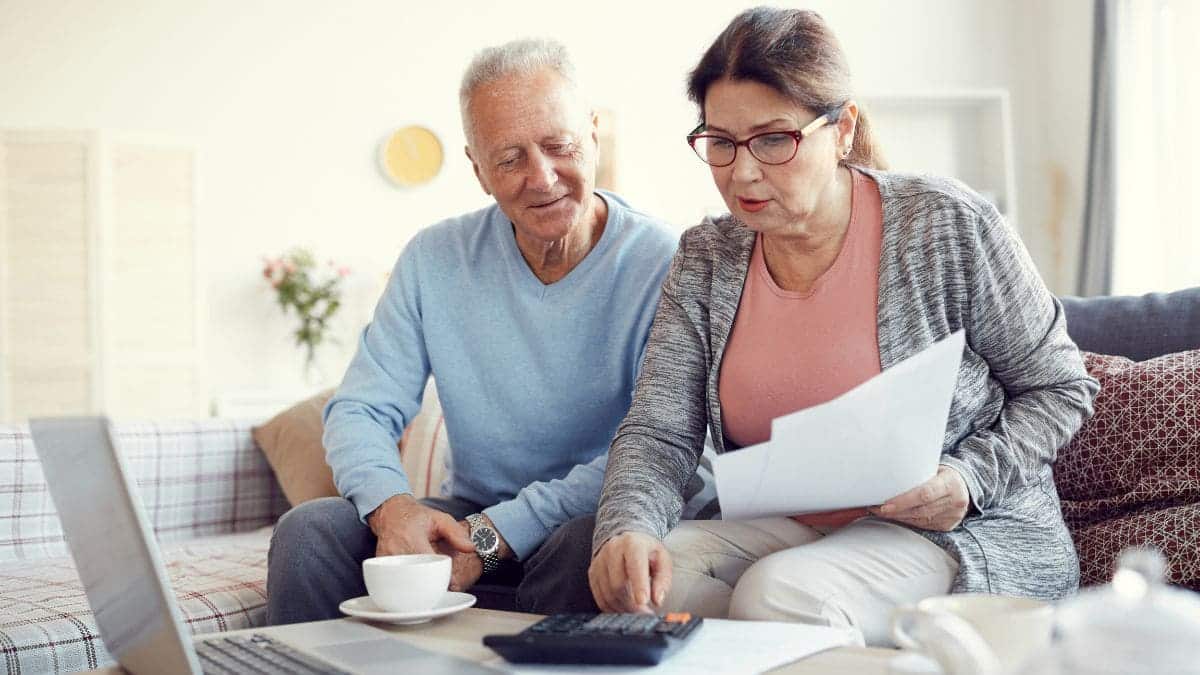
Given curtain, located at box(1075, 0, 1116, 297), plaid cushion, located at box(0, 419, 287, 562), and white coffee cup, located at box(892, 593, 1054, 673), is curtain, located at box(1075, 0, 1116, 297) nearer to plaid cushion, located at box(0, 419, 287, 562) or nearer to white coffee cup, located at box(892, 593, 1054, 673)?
plaid cushion, located at box(0, 419, 287, 562)

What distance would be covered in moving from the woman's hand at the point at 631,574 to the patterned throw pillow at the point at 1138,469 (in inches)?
26.5

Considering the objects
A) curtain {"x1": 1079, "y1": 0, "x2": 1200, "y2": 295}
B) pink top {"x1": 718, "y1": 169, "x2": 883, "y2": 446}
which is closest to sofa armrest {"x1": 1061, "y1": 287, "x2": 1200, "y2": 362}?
pink top {"x1": 718, "y1": 169, "x2": 883, "y2": 446}

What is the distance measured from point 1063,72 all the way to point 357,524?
4.65m

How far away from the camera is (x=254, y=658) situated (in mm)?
1063

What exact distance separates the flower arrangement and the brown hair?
4020mm

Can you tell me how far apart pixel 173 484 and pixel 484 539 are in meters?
1.16

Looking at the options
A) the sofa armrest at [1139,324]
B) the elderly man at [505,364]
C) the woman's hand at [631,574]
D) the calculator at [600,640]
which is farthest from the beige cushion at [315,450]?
the calculator at [600,640]

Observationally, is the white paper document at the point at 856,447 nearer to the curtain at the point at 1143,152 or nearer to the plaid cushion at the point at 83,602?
the plaid cushion at the point at 83,602

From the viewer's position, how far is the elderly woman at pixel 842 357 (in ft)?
4.31

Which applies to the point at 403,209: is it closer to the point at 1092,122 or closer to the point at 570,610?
the point at 1092,122

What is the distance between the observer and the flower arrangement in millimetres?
5184

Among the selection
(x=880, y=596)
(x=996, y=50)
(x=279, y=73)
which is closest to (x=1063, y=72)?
(x=996, y=50)

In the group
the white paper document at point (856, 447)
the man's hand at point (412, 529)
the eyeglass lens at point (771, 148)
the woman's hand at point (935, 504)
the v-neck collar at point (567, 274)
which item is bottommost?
the man's hand at point (412, 529)

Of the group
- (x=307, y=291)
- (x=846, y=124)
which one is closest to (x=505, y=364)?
(x=846, y=124)
